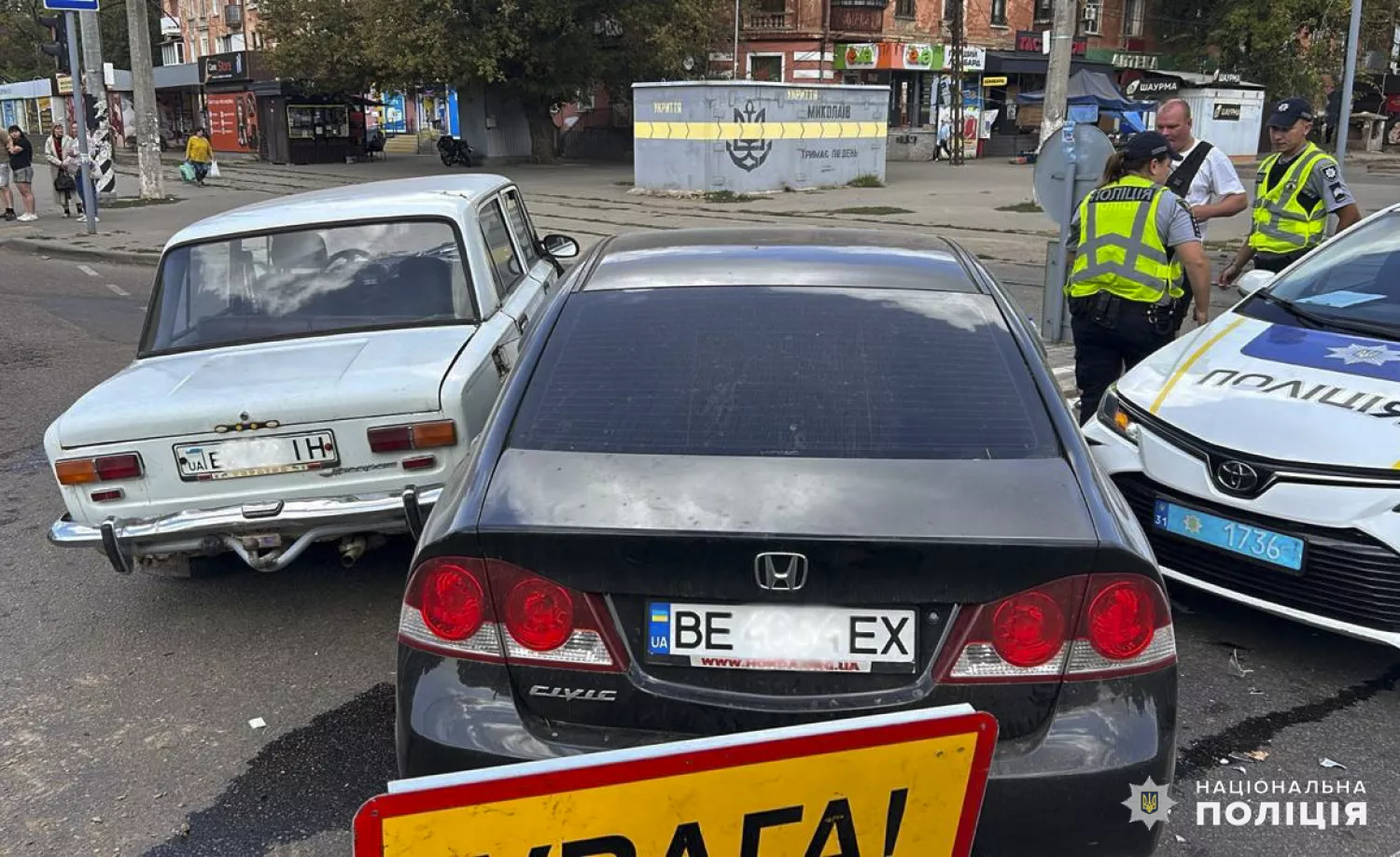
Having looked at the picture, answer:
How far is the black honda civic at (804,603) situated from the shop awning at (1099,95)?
34.6m

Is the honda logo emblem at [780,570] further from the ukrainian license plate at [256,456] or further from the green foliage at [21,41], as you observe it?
the green foliage at [21,41]

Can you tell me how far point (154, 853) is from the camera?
2955mm

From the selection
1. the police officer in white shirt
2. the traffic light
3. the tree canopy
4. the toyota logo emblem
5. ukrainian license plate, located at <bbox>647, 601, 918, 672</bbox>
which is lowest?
the toyota logo emblem

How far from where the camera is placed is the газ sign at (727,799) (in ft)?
5.14

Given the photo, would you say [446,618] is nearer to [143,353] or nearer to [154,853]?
[154,853]

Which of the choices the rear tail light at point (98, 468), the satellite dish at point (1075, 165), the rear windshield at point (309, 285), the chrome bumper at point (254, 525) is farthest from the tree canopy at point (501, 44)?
the chrome bumper at point (254, 525)

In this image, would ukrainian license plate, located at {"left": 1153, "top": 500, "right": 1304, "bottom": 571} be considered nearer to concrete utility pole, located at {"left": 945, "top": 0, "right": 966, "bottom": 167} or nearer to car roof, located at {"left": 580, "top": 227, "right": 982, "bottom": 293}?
car roof, located at {"left": 580, "top": 227, "right": 982, "bottom": 293}

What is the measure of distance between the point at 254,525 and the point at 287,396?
49 centimetres

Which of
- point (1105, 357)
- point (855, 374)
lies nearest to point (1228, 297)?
point (1105, 357)

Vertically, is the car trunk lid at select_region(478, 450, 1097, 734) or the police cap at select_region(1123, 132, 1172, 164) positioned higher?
the police cap at select_region(1123, 132, 1172, 164)

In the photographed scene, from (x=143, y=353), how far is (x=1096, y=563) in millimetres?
4277

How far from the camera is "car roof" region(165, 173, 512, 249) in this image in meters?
5.20

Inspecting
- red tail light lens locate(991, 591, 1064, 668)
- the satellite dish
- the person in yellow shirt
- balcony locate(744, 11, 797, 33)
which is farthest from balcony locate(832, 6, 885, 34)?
red tail light lens locate(991, 591, 1064, 668)

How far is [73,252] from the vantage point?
16172mm
